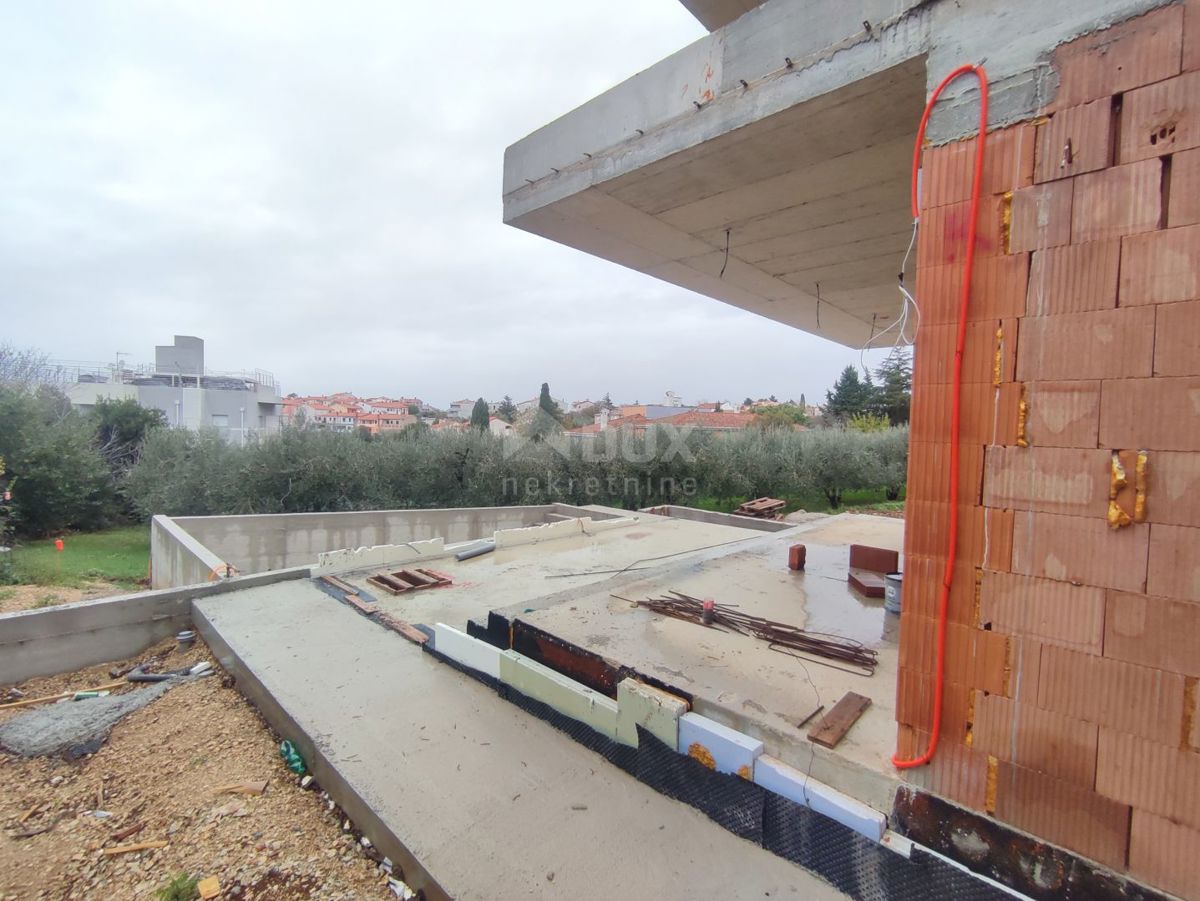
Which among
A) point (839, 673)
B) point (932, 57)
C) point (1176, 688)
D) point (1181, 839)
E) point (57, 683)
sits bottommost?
point (57, 683)

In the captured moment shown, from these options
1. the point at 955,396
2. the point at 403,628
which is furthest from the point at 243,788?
the point at 955,396

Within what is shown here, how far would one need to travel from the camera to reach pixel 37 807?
2.30m

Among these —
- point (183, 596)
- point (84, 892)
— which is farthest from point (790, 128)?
point (183, 596)

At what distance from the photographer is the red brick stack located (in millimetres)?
1266

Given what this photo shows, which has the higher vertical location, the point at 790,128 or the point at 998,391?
the point at 790,128

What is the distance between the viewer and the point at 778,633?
302 centimetres

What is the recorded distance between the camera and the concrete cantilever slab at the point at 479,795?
168cm

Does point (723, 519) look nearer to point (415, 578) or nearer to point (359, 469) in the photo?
point (415, 578)

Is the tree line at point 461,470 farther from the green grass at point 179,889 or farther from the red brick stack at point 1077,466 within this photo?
the red brick stack at point 1077,466

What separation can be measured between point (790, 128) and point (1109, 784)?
2.39 meters

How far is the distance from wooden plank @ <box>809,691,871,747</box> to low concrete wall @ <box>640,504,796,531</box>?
5.71 m

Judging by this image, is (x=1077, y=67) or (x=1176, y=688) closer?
(x=1176, y=688)

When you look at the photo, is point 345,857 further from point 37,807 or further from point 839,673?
point 839,673

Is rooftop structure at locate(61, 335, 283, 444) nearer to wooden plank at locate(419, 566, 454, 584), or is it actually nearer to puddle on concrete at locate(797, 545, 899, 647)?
wooden plank at locate(419, 566, 454, 584)
